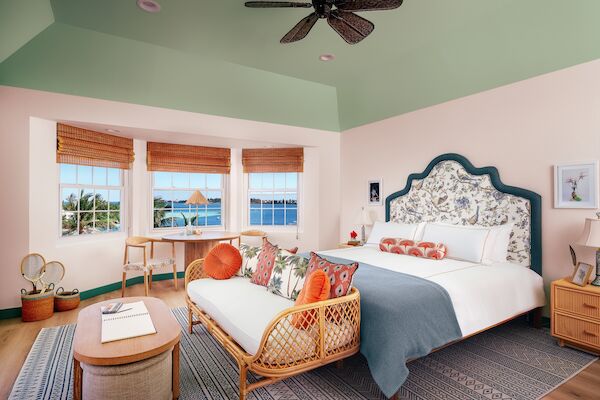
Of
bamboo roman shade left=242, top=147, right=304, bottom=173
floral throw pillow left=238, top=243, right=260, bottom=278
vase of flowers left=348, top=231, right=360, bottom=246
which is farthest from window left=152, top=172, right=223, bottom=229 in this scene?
floral throw pillow left=238, top=243, right=260, bottom=278

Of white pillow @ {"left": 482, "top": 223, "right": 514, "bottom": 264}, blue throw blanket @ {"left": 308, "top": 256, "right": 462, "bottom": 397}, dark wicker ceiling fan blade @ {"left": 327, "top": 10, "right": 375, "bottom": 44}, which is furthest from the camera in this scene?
white pillow @ {"left": 482, "top": 223, "right": 514, "bottom": 264}

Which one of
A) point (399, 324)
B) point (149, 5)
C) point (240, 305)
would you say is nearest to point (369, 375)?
point (399, 324)

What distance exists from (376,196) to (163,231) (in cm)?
336

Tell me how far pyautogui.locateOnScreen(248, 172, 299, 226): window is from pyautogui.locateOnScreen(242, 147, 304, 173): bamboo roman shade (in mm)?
217

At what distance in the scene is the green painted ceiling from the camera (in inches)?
114

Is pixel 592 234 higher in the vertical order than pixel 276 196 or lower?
lower

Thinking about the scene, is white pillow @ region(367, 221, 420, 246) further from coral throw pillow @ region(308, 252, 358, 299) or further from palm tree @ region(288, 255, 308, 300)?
coral throw pillow @ region(308, 252, 358, 299)

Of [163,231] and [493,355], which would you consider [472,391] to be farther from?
[163,231]

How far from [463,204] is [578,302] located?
144 cm

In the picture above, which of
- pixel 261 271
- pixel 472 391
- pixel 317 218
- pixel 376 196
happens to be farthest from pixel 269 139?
pixel 472 391

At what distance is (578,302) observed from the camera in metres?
2.60

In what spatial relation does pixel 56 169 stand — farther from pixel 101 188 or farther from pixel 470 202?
pixel 470 202

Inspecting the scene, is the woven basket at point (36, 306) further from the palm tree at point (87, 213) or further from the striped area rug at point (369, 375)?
the palm tree at point (87, 213)

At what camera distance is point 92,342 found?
1803 mm
